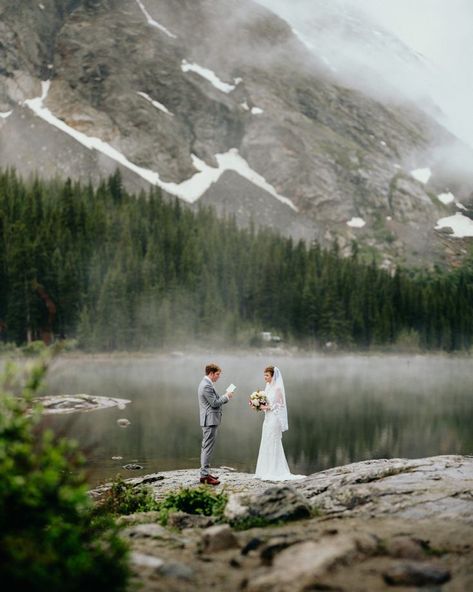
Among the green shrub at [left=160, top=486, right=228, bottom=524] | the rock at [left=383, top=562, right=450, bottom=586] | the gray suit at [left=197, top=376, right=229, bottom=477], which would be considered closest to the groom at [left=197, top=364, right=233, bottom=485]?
the gray suit at [left=197, top=376, right=229, bottom=477]

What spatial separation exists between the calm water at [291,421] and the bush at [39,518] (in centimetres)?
55

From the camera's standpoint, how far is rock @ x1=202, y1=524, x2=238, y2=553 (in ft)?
35.1

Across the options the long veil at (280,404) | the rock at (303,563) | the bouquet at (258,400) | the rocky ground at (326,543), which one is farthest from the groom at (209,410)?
the rock at (303,563)

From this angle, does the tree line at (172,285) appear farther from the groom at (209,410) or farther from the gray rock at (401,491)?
the gray rock at (401,491)

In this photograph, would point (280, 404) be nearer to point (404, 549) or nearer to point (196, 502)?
point (196, 502)

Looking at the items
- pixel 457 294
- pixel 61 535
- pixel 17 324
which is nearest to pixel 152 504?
pixel 61 535

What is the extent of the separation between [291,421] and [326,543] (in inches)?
1216

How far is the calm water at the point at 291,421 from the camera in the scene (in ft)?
100.0

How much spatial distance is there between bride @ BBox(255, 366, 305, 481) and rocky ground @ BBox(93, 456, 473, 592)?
608cm

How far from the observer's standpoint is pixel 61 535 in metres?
8.59

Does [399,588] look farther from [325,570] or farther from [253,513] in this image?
[253,513]

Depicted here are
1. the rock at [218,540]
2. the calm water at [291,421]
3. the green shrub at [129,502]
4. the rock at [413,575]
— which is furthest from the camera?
the calm water at [291,421]

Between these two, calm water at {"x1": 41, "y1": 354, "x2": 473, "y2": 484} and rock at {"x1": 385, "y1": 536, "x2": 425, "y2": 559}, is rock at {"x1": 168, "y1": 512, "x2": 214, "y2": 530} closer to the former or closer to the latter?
calm water at {"x1": 41, "y1": 354, "x2": 473, "y2": 484}

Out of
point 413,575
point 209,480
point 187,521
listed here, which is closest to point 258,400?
point 209,480
